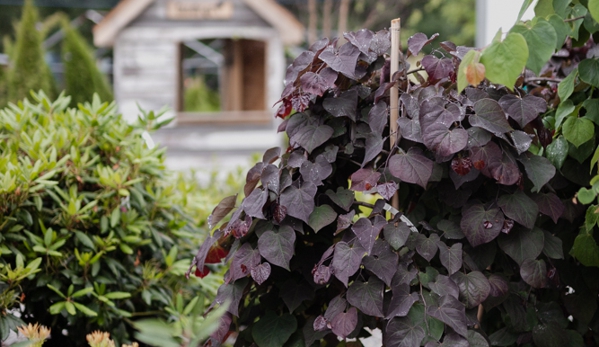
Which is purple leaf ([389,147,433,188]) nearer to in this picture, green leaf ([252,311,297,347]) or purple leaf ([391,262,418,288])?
purple leaf ([391,262,418,288])

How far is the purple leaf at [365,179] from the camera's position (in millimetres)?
1444

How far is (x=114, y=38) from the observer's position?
26.2 ft

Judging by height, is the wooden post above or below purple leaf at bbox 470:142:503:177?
above

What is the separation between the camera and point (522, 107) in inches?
59.4

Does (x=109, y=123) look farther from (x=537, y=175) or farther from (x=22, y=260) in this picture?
(x=537, y=175)

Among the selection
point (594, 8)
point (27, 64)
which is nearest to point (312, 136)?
point (594, 8)

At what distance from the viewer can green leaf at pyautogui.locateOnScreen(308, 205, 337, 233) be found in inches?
57.4

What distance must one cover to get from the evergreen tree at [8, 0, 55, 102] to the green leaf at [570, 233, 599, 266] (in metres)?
6.20

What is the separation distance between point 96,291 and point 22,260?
274mm

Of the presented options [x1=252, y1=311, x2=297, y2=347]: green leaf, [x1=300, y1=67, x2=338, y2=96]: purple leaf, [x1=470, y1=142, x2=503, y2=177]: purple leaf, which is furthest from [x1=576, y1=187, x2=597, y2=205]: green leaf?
[x1=252, y1=311, x2=297, y2=347]: green leaf

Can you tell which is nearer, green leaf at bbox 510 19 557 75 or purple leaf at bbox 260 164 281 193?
green leaf at bbox 510 19 557 75

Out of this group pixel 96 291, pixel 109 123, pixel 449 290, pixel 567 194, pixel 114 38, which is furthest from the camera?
pixel 114 38

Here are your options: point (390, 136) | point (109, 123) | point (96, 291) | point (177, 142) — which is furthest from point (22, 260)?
point (177, 142)

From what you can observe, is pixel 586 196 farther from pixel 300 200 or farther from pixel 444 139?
pixel 300 200
